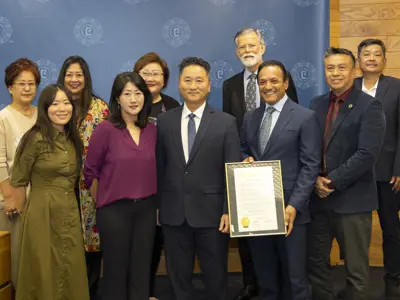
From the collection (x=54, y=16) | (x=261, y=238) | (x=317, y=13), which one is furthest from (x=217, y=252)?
(x=54, y=16)

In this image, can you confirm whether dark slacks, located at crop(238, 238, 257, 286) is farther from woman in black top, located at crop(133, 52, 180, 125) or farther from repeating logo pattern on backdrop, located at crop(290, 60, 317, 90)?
repeating logo pattern on backdrop, located at crop(290, 60, 317, 90)

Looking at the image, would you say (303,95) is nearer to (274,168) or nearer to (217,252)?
(274,168)

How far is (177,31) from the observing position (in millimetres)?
4238

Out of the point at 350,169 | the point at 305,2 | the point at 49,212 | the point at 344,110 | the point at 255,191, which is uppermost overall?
the point at 305,2

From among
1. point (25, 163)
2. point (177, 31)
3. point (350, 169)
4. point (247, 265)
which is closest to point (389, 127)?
point (350, 169)

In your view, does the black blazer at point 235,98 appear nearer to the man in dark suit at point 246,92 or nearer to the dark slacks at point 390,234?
the man in dark suit at point 246,92

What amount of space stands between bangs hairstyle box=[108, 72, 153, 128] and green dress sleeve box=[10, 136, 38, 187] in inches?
18.4

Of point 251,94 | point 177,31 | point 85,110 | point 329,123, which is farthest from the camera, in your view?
point 177,31

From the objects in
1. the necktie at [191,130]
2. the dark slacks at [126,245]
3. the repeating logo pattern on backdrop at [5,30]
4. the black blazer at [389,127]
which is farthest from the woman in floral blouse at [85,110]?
the black blazer at [389,127]

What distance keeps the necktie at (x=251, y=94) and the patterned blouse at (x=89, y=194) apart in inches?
41.0

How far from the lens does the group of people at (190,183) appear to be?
263 centimetres

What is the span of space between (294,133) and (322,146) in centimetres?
26

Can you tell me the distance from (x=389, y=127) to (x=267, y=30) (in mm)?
1489

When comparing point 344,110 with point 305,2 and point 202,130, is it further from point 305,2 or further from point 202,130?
point 305,2
